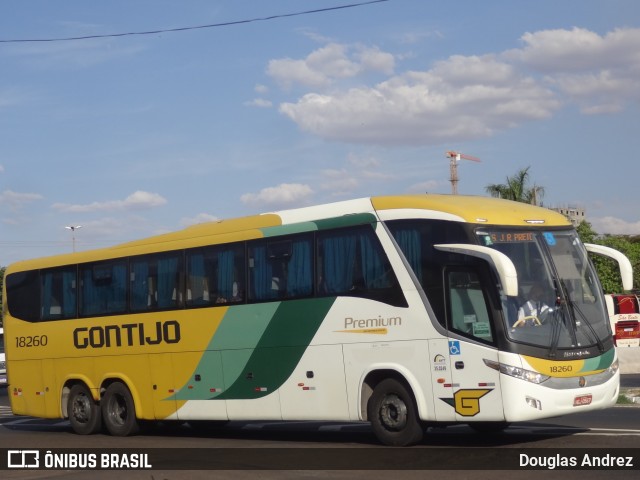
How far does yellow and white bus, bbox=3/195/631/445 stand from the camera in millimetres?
13523

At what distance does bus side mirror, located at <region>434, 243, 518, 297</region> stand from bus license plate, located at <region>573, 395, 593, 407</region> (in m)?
1.63

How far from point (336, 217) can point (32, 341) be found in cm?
870

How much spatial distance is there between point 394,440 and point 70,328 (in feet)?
27.8

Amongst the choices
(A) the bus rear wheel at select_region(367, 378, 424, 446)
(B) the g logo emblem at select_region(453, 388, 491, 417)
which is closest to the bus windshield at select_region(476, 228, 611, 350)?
(B) the g logo emblem at select_region(453, 388, 491, 417)

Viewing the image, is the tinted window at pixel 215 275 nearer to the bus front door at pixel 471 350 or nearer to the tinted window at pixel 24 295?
the bus front door at pixel 471 350

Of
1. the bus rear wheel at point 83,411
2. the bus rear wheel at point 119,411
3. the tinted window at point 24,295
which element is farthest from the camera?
the tinted window at point 24,295

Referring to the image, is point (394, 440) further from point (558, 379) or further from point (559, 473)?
point (559, 473)

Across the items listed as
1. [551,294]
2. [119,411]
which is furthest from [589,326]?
[119,411]

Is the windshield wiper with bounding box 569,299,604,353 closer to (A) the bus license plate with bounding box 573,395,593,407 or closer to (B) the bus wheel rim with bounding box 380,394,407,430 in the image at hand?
(A) the bus license plate with bounding box 573,395,593,407

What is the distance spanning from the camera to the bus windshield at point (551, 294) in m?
13.5

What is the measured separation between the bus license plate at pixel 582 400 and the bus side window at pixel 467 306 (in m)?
1.34

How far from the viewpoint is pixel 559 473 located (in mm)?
11352

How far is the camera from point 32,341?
21391 mm

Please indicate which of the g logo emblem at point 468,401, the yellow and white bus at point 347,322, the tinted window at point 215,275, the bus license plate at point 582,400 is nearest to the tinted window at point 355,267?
the yellow and white bus at point 347,322
